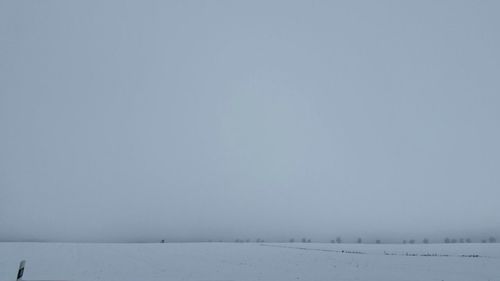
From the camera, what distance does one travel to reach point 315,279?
28.4 meters

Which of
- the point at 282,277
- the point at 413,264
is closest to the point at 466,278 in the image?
the point at 413,264

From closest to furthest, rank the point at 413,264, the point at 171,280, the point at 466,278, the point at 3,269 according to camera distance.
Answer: the point at 171,280
the point at 466,278
the point at 3,269
the point at 413,264

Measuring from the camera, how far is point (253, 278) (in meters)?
29.2

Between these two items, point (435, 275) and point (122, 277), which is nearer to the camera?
point (122, 277)

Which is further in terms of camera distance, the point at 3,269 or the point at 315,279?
the point at 3,269

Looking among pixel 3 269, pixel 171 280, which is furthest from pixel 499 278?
pixel 3 269

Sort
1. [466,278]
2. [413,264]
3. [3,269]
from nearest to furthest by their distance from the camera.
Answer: [466,278] → [3,269] → [413,264]

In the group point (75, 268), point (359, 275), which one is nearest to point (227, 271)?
point (359, 275)

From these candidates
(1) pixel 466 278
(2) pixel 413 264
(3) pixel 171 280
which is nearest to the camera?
(3) pixel 171 280

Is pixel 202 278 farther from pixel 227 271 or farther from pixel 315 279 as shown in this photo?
pixel 315 279

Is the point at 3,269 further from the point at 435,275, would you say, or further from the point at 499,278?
the point at 499,278

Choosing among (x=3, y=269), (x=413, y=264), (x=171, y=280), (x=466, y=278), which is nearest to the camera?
(x=171, y=280)

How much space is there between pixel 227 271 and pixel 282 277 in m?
5.32

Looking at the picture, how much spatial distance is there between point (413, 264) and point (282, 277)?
15.2m
